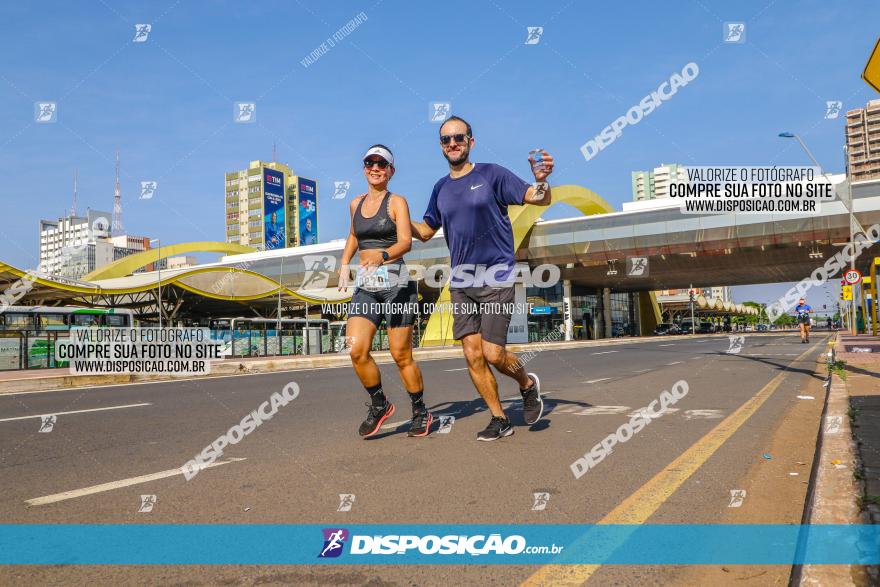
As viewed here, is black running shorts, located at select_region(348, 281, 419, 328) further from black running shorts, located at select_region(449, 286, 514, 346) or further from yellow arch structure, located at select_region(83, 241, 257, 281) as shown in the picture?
yellow arch structure, located at select_region(83, 241, 257, 281)

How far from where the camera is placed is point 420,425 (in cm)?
482

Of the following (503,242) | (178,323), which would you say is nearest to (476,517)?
(503,242)

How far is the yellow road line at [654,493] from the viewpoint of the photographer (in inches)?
84.4

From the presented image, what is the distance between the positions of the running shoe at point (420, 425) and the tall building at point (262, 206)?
462 ft

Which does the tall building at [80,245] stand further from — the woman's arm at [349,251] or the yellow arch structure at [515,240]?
the woman's arm at [349,251]

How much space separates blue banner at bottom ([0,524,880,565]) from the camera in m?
2.25

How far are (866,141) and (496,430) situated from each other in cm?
13804

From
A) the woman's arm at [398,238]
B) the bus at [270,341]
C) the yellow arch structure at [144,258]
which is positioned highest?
the yellow arch structure at [144,258]

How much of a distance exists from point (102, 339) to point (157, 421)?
1512 centimetres

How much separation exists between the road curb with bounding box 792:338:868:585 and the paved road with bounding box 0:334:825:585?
167 millimetres

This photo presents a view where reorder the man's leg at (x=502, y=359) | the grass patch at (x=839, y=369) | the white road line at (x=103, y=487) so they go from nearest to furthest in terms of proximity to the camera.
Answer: the white road line at (x=103, y=487), the man's leg at (x=502, y=359), the grass patch at (x=839, y=369)

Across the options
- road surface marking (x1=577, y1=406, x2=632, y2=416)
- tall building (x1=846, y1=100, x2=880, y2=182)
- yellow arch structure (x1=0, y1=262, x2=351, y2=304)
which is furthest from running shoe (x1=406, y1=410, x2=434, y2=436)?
tall building (x1=846, y1=100, x2=880, y2=182)

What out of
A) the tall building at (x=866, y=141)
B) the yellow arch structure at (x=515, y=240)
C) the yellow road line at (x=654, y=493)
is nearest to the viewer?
the yellow road line at (x=654, y=493)

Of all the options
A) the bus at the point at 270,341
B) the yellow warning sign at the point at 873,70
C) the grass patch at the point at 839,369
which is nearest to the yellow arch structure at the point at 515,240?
the bus at the point at 270,341
